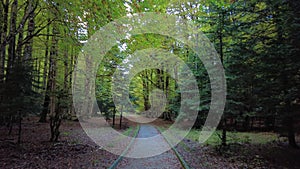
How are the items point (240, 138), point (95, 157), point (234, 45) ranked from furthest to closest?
point (240, 138), point (234, 45), point (95, 157)

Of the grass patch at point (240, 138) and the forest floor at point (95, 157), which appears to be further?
the grass patch at point (240, 138)

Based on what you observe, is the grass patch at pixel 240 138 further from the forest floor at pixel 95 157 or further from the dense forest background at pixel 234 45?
the dense forest background at pixel 234 45

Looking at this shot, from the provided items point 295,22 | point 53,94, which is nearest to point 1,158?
point 53,94

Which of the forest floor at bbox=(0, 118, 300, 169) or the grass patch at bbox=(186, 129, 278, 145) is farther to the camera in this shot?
the grass patch at bbox=(186, 129, 278, 145)

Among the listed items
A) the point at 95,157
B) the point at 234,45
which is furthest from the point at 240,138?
the point at 95,157

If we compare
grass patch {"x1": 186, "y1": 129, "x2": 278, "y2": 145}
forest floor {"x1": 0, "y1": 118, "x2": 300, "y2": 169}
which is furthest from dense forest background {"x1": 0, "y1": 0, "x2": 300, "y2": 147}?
grass patch {"x1": 186, "y1": 129, "x2": 278, "y2": 145}

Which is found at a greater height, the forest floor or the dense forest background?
the dense forest background

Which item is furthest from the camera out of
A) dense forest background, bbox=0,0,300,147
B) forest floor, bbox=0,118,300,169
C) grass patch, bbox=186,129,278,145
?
grass patch, bbox=186,129,278,145

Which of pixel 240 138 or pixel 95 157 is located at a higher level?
pixel 95 157

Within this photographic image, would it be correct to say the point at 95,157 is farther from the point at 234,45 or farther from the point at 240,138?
the point at 240,138

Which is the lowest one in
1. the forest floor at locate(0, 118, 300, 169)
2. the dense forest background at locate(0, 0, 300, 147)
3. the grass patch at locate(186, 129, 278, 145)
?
the grass patch at locate(186, 129, 278, 145)

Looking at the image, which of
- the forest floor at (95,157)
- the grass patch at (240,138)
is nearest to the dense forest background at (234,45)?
the forest floor at (95,157)

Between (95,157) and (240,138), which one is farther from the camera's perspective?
(240,138)

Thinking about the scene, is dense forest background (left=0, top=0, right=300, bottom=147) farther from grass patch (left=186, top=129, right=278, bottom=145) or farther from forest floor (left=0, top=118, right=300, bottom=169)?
grass patch (left=186, top=129, right=278, bottom=145)
